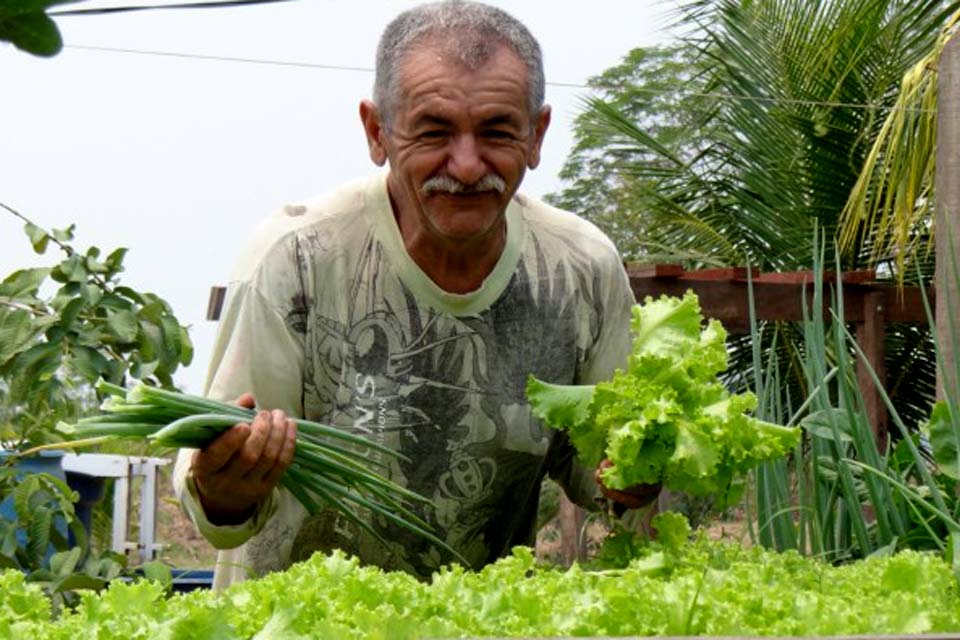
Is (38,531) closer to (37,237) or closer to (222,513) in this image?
(37,237)

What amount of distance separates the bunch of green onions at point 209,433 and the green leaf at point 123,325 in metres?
1.59

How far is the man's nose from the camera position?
9.34 feet

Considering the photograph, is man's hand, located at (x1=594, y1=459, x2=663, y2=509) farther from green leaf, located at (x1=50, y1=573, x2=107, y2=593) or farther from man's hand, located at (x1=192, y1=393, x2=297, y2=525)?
green leaf, located at (x1=50, y1=573, x2=107, y2=593)

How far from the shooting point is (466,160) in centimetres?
285

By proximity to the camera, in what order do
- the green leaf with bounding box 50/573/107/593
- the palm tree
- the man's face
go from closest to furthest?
the man's face
the green leaf with bounding box 50/573/107/593
the palm tree

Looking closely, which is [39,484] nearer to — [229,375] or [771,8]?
[229,375]


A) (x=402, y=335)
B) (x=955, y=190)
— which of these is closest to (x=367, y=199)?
(x=402, y=335)

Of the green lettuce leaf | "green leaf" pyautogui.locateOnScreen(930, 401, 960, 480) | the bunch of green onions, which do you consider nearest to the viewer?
the bunch of green onions

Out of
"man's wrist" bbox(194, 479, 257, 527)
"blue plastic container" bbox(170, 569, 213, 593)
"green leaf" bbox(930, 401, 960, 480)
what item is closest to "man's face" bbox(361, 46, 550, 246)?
"man's wrist" bbox(194, 479, 257, 527)

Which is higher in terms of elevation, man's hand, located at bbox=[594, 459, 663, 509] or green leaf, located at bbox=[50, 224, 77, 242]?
green leaf, located at bbox=[50, 224, 77, 242]

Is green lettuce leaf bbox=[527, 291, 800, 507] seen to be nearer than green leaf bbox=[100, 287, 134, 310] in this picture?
Yes

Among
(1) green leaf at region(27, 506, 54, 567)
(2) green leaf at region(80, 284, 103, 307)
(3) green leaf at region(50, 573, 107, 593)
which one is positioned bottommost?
(3) green leaf at region(50, 573, 107, 593)

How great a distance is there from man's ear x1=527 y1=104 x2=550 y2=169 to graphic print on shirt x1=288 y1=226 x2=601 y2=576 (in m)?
0.30

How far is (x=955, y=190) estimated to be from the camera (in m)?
4.04
